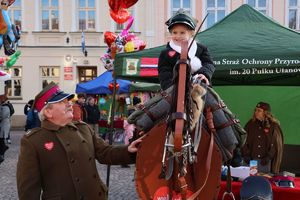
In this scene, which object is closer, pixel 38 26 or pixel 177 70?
pixel 177 70

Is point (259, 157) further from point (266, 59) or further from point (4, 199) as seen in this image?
point (4, 199)

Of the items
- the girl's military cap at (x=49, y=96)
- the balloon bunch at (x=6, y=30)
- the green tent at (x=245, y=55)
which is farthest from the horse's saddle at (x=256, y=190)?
the balloon bunch at (x=6, y=30)

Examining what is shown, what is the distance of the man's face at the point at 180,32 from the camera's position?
9.22 ft

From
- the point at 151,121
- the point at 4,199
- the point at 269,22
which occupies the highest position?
the point at 269,22

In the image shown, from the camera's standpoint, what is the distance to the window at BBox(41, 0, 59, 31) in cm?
2389

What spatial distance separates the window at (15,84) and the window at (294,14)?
13955 millimetres

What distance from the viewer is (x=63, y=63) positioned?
23531mm

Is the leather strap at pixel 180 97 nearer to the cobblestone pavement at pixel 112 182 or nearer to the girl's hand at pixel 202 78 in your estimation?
the girl's hand at pixel 202 78

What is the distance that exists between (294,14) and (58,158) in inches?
881

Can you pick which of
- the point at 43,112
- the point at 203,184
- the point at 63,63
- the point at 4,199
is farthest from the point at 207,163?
the point at 63,63

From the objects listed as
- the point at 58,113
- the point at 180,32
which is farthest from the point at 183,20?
the point at 58,113

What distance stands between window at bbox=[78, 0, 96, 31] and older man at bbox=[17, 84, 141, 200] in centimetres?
2109

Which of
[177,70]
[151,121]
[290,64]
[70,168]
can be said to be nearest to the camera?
[177,70]

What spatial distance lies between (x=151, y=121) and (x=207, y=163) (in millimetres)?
450
